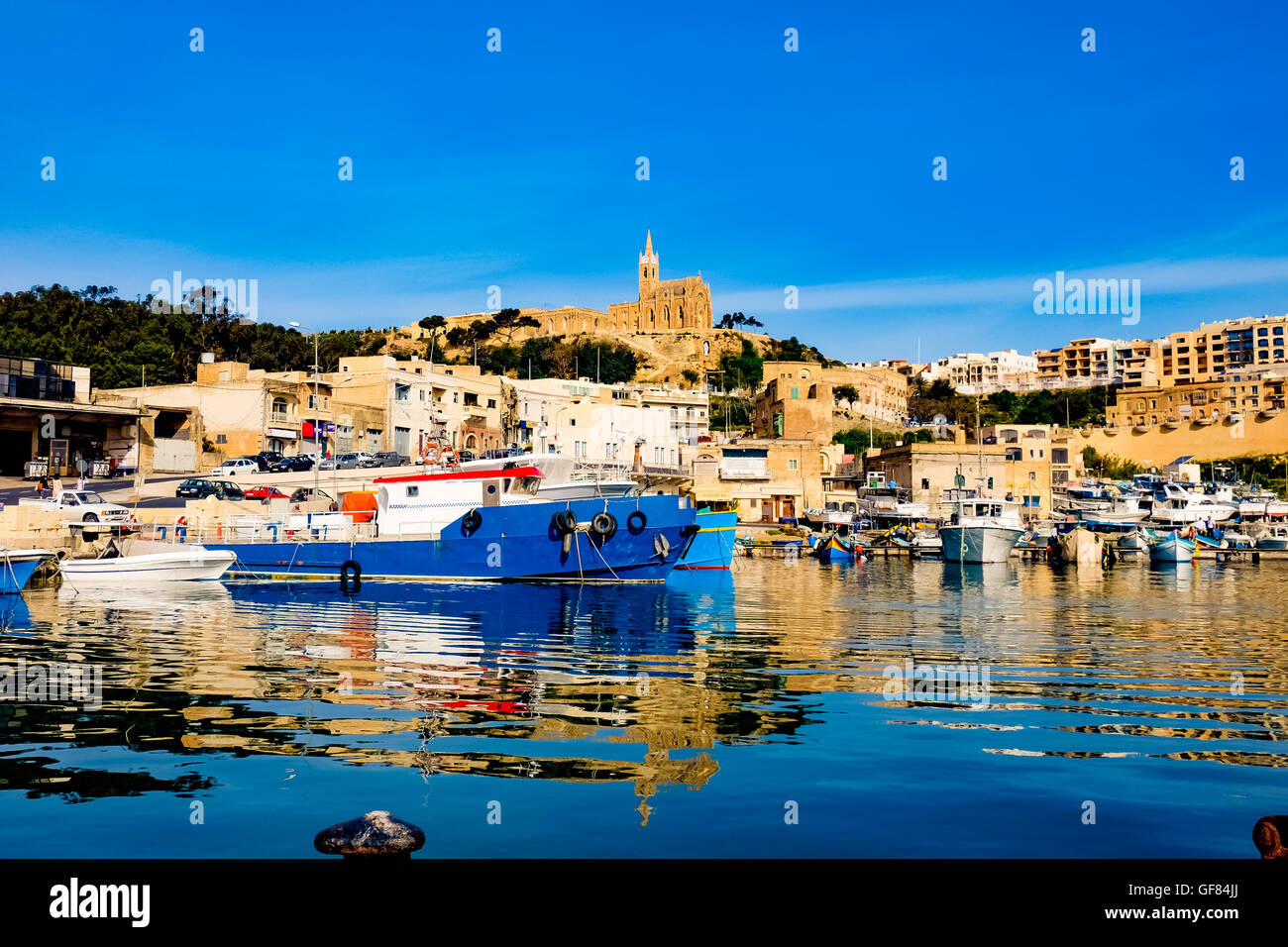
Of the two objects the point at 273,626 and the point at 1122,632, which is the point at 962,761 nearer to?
the point at 1122,632

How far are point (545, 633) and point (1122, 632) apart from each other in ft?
37.4

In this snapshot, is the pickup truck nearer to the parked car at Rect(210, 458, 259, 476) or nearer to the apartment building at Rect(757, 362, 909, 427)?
the parked car at Rect(210, 458, 259, 476)

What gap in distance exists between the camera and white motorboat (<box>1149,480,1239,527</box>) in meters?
70.7

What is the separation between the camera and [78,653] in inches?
621

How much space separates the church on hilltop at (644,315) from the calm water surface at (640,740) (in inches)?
5243

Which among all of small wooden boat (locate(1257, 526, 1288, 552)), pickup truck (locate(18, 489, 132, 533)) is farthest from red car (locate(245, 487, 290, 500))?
small wooden boat (locate(1257, 526, 1288, 552))

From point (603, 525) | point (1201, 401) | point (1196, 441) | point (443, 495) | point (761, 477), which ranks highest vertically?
point (1201, 401)

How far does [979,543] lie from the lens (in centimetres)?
5119

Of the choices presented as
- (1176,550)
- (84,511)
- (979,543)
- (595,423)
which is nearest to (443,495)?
(84,511)

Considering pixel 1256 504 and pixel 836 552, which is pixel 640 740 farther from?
pixel 1256 504

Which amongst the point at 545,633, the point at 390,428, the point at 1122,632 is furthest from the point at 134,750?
the point at 390,428

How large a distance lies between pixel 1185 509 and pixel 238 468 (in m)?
60.9

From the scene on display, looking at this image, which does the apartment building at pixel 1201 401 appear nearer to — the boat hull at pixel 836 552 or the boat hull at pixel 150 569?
the boat hull at pixel 836 552

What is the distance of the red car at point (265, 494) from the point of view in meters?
43.0
